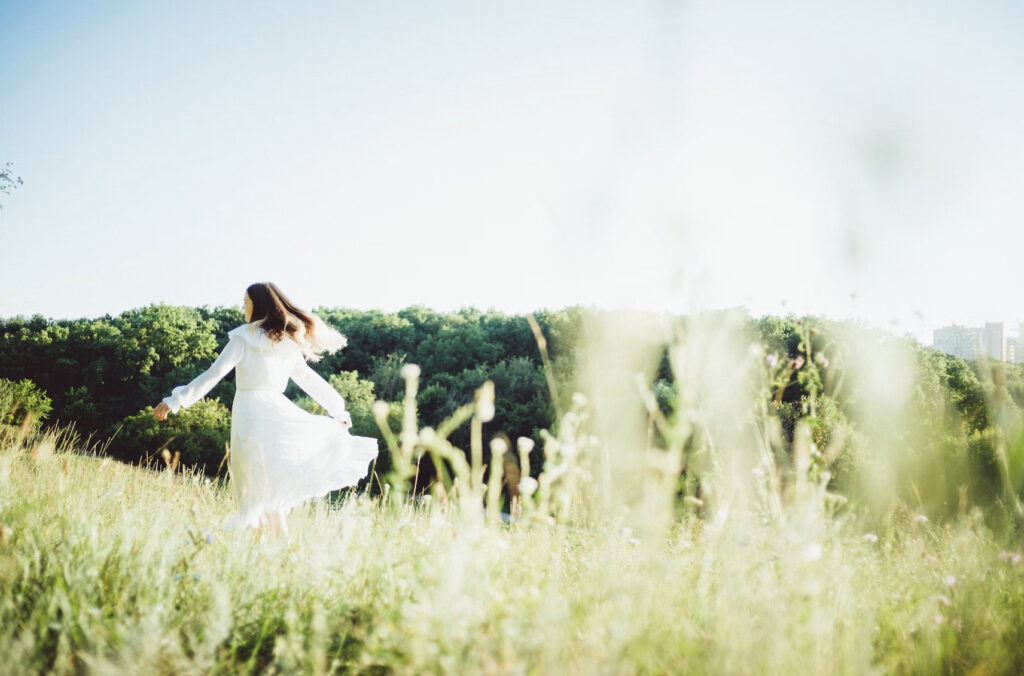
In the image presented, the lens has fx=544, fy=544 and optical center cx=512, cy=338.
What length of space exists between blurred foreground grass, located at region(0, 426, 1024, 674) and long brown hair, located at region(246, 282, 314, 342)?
4.79 feet

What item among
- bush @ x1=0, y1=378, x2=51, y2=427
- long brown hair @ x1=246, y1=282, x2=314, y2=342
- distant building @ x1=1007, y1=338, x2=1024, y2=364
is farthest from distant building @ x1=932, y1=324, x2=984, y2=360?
bush @ x1=0, y1=378, x2=51, y2=427

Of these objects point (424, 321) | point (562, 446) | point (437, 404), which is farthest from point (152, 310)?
point (562, 446)

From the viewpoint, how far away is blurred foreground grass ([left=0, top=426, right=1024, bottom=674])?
5.02ft

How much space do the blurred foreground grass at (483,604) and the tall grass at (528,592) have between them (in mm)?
10

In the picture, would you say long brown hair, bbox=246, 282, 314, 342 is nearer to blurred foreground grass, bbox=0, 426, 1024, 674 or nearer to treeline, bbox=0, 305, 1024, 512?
treeline, bbox=0, 305, 1024, 512

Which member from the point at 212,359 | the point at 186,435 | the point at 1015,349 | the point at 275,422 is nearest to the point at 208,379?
the point at 275,422

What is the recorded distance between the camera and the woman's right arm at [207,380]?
3.48 metres

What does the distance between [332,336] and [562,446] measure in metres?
2.83

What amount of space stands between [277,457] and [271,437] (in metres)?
0.14

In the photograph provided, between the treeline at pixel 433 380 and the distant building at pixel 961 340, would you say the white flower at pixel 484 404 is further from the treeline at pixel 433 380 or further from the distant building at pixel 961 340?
the distant building at pixel 961 340

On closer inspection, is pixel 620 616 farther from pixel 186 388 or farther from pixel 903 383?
pixel 903 383

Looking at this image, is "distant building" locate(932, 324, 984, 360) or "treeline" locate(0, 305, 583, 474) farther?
"treeline" locate(0, 305, 583, 474)

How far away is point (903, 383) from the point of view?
298 inches

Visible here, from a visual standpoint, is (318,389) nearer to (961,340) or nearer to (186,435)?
(961,340)
